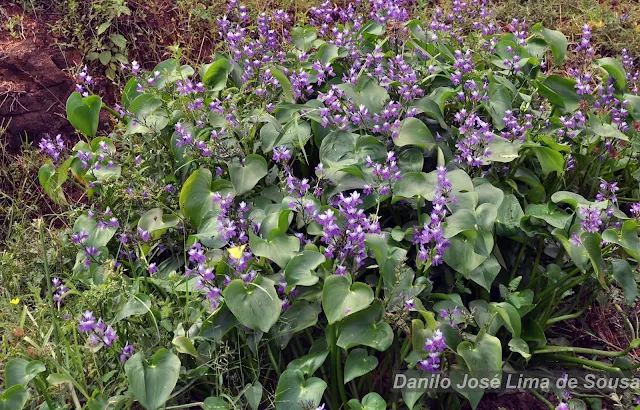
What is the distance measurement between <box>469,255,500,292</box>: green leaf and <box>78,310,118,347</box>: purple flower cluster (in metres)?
1.26

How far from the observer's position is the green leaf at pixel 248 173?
286 cm

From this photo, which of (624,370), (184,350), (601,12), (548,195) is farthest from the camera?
(601,12)

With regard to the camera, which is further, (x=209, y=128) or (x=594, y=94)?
(x=594, y=94)

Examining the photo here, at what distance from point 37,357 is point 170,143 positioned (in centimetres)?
111

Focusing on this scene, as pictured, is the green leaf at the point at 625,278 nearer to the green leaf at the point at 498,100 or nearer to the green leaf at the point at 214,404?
the green leaf at the point at 498,100

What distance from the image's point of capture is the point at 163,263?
3025 millimetres

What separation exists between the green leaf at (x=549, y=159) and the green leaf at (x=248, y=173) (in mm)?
1101

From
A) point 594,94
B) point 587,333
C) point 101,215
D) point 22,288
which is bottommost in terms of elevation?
point 22,288

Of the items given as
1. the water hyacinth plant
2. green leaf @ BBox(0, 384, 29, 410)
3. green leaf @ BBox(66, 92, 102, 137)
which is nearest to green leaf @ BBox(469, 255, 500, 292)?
the water hyacinth plant

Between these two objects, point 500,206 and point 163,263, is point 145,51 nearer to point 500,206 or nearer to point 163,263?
point 163,263

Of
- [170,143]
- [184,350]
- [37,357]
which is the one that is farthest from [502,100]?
[37,357]

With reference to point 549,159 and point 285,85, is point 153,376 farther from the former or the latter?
point 549,159

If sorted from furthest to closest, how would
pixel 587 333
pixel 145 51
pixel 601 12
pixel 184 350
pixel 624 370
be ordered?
pixel 601 12, pixel 145 51, pixel 587 333, pixel 624 370, pixel 184 350

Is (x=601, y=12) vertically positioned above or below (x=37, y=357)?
above
